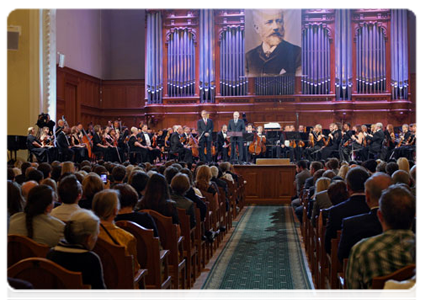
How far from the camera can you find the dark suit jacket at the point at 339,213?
166 inches

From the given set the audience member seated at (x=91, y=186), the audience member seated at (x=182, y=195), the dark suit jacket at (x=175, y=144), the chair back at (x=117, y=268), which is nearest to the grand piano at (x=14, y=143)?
the dark suit jacket at (x=175, y=144)

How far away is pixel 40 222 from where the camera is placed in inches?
135

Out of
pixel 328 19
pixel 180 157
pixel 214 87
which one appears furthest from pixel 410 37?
pixel 180 157

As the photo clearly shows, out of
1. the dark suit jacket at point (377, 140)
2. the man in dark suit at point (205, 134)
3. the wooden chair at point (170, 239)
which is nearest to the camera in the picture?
the wooden chair at point (170, 239)

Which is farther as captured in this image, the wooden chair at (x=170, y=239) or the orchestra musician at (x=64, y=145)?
the orchestra musician at (x=64, y=145)

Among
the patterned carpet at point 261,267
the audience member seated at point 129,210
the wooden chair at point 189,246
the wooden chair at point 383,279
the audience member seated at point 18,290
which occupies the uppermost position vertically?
the audience member seated at point 129,210

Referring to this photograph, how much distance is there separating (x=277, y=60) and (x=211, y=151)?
5.59 m

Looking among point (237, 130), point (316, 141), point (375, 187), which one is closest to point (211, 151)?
point (237, 130)

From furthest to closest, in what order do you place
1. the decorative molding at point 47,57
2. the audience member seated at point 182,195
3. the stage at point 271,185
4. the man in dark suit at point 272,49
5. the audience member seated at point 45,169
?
the man in dark suit at point 272,49, the decorative molding at point 47,57, the stage at point 271,185, the audience member seated at point 45,169, the audience member seated at point 182,195

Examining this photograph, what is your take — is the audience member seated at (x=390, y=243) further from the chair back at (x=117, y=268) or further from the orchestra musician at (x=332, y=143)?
the orchestra musician at (x=332, y=143)

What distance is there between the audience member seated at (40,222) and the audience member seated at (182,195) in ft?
6.54

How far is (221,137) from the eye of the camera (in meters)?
15.7

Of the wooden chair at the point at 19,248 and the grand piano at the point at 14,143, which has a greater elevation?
the grand piano at the point at 14,143

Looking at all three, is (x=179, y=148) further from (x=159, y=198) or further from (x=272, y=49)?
(x=159, y=198)
